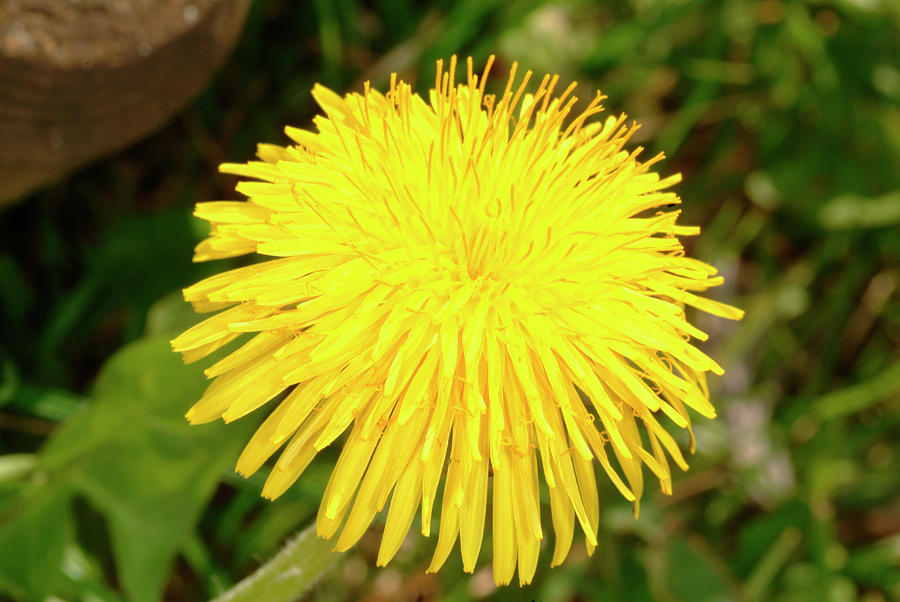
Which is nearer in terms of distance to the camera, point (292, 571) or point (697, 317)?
point (292, 571)

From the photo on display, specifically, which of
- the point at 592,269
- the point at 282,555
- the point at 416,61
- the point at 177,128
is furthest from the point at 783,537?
the point at 177,128

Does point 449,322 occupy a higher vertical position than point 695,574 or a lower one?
higher

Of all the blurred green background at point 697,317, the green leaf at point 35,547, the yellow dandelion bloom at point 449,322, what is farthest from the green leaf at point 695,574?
the green leaf at point 35,547

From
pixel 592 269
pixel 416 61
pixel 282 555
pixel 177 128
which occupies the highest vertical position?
pixel 177 128

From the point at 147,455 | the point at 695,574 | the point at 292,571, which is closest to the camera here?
the point at 292,571

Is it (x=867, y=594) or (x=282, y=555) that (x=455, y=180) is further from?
(x=867, y=594)

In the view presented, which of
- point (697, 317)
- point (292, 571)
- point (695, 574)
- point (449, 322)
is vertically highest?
point (449, 322)

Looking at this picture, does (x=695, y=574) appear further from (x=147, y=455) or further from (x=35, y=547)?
(x=35, y=547)

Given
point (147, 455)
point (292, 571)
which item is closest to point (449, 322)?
point (292, 571)
